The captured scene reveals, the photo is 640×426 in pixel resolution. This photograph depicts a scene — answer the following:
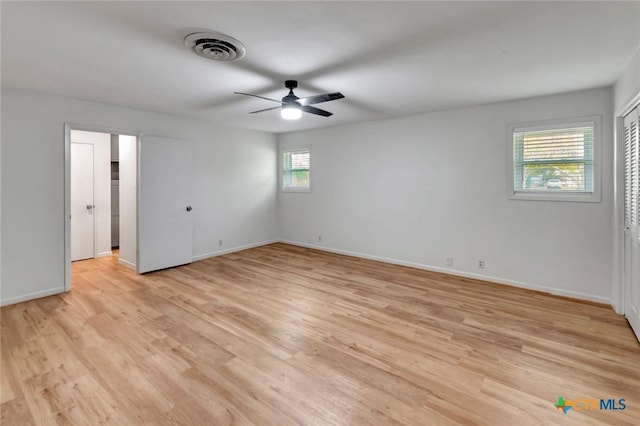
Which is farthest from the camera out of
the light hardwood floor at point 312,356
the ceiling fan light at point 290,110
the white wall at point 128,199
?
the white wall at point 128,199

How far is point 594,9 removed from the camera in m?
1.94

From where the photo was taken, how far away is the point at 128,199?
16.8 ft

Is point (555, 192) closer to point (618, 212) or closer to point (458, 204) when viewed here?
point (618, 212)

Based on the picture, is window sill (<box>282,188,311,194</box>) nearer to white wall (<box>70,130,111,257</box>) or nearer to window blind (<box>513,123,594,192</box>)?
white wall (<box>70,130,111,257</box>)

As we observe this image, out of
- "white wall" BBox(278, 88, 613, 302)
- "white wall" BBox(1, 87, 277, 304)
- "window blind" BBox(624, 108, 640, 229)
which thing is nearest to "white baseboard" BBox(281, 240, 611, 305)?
"white wall" BBox(278, 88, 613, 302)

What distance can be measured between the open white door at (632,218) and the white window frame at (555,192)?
489mm

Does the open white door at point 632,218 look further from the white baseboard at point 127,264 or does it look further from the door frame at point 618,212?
the white baseboard at point 127,264

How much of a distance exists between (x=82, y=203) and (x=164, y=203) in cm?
197

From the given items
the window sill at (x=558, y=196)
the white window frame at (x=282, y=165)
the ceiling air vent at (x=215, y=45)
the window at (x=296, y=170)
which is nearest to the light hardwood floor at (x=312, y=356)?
the window sill at (x=558, y=196)

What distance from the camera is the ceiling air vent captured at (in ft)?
7.47

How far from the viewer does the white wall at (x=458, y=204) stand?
3682mm

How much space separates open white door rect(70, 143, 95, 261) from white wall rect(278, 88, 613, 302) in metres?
4.18

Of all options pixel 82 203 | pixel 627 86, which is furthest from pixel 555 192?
pixel 82 203

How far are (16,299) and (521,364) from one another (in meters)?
5.44
